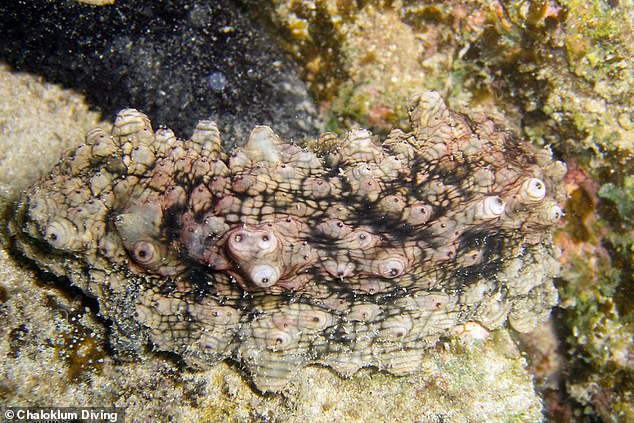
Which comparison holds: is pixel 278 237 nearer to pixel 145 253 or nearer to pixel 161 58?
pixel 145 253

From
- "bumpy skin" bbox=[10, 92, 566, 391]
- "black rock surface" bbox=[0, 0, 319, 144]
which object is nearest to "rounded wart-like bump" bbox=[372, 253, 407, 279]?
"bumpy skin" bbox=[10, 92, 566, 391]

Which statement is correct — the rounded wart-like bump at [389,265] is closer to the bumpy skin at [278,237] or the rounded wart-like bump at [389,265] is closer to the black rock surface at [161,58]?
the bumpy skin at [278,237]

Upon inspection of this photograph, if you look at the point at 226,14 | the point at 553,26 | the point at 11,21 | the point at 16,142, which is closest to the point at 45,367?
the point at 16,142

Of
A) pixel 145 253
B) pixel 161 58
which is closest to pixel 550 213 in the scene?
pixel 145 253

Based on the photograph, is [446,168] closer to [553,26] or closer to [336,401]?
[553,26]

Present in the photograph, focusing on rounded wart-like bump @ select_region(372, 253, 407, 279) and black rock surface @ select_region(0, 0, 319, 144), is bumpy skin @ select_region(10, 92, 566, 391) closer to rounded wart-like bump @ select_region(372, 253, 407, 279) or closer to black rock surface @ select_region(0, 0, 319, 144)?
rounded wart-like bump @ select_region(372, 253, 407, 279)
